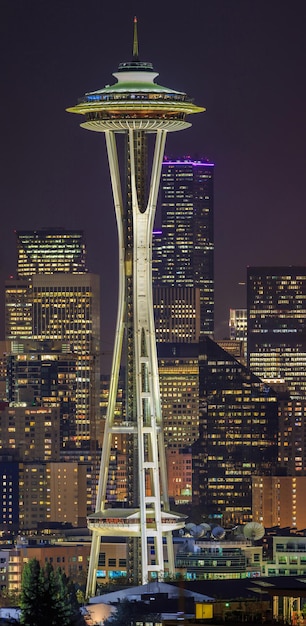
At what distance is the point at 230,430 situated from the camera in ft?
547

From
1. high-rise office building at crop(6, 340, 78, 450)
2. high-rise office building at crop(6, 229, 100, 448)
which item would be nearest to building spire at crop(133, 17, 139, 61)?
high-rise office building at crop(6, 340, 78, 450)

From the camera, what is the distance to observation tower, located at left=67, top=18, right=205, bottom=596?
365 feet

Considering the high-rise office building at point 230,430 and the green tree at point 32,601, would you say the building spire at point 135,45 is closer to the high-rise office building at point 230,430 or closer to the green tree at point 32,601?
the green tree at point 32,601

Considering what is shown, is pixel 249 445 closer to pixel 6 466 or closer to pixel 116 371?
pixel 6 466

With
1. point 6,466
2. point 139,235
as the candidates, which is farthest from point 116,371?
point 6,466

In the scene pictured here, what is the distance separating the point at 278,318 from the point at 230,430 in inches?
1032

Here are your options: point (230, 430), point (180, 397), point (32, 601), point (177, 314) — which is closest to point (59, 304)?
point (177, 314)

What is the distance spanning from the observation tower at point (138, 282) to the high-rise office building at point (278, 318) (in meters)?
75.7

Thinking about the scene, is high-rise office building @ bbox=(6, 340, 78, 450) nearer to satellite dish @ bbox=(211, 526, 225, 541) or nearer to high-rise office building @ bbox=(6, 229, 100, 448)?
high-rise office building @ bbox=(6, 229, 100, 448)

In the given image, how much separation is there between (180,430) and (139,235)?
220 feet

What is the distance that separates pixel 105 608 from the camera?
332ft

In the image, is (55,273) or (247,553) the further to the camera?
(55,273)

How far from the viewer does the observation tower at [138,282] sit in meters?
111

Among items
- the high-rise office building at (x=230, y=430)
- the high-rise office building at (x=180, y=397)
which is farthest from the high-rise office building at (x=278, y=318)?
the high-rise office building at (x=230, y=430)
